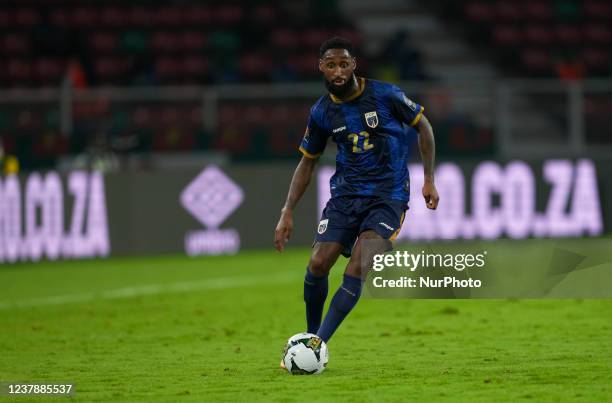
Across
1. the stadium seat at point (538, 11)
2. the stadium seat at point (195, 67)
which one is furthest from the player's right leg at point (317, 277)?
the stadium seat at point (538, 11)

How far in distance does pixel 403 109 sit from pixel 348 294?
1330 millimetres

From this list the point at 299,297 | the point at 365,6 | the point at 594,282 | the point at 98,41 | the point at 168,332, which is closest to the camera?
the point at 594,282

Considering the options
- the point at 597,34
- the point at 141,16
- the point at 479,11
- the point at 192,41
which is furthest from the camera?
the point at 479,11

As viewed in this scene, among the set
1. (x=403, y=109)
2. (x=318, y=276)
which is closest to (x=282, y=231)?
(x=318, y=276)

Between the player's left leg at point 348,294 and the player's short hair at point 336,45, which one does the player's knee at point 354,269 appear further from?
the player's short hair at point 336,45

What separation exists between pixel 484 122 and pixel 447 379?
12.4 metres

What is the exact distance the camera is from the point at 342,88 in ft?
27.1

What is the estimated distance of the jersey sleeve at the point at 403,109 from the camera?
332 inches

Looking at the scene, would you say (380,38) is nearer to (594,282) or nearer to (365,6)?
(365,6)

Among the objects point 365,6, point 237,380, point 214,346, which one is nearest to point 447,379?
point 237,380

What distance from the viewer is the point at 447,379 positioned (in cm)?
774

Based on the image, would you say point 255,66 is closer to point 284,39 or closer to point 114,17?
point 284,39

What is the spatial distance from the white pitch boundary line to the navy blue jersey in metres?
6.10

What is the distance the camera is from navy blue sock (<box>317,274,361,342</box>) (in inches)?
319
